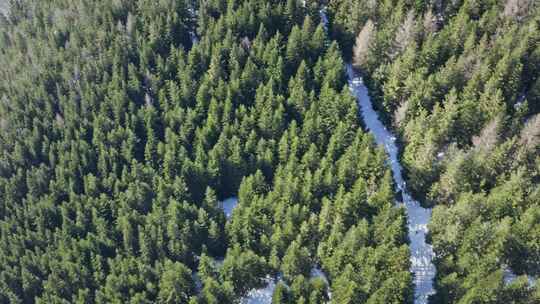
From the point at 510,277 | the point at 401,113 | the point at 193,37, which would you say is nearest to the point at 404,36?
the point at 401,113

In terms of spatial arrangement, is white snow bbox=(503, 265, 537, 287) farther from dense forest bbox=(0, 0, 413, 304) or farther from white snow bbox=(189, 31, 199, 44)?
white snow bbox=(189, 31, 199, 44)

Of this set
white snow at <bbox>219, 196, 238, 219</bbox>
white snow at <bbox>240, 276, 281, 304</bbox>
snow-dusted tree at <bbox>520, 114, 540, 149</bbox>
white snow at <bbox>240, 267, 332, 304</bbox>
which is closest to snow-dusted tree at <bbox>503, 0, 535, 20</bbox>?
snow-dusted tree at <bbox>520, 114, 540, 149</bbox>

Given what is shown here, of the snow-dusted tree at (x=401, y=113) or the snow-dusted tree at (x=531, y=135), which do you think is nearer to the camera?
the snow-dusted tree at (x=531, y=135)

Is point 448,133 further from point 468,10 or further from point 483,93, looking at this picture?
point 468,10

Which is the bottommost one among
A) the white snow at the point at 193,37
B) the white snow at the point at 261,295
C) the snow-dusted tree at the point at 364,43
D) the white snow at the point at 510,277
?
the white snow at the point at 261,295

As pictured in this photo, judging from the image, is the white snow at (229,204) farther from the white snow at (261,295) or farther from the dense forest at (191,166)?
the white snow at (261,295)

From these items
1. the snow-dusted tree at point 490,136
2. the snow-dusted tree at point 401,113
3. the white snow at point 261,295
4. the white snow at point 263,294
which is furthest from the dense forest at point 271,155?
the white snow at point 261,295
